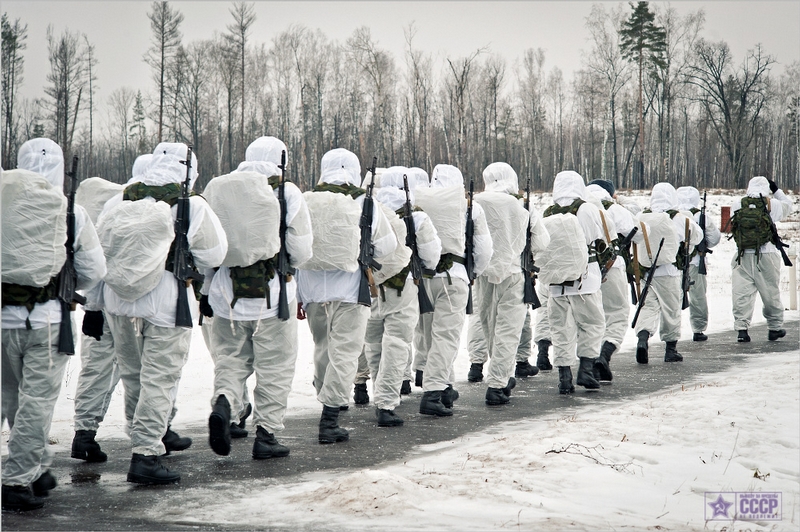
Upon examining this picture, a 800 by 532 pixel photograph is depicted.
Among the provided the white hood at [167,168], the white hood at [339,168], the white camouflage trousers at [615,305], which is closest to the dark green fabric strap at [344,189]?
the white hood at [339,168]

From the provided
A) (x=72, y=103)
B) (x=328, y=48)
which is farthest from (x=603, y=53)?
(x=72, y=103)

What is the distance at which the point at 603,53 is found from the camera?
128 ft

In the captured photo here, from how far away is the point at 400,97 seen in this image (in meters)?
45.5

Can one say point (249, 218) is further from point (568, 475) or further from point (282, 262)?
point (568, 475)

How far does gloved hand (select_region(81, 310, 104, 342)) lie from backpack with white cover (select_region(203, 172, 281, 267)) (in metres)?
1.04

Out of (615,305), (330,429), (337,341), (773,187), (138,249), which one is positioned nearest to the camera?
(138,249)

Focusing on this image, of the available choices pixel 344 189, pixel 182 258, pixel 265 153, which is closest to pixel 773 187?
pixel 344 189

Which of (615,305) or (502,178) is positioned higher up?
(502,178)

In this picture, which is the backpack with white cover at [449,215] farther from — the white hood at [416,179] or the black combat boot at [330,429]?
the black combat boot at [330,429]

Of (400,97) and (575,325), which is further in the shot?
(400,97)

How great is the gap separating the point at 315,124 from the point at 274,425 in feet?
134

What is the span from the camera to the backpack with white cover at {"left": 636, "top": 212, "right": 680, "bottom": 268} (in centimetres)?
1126

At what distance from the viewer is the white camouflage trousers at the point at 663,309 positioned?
11.2m

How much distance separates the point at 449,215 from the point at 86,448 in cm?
410
